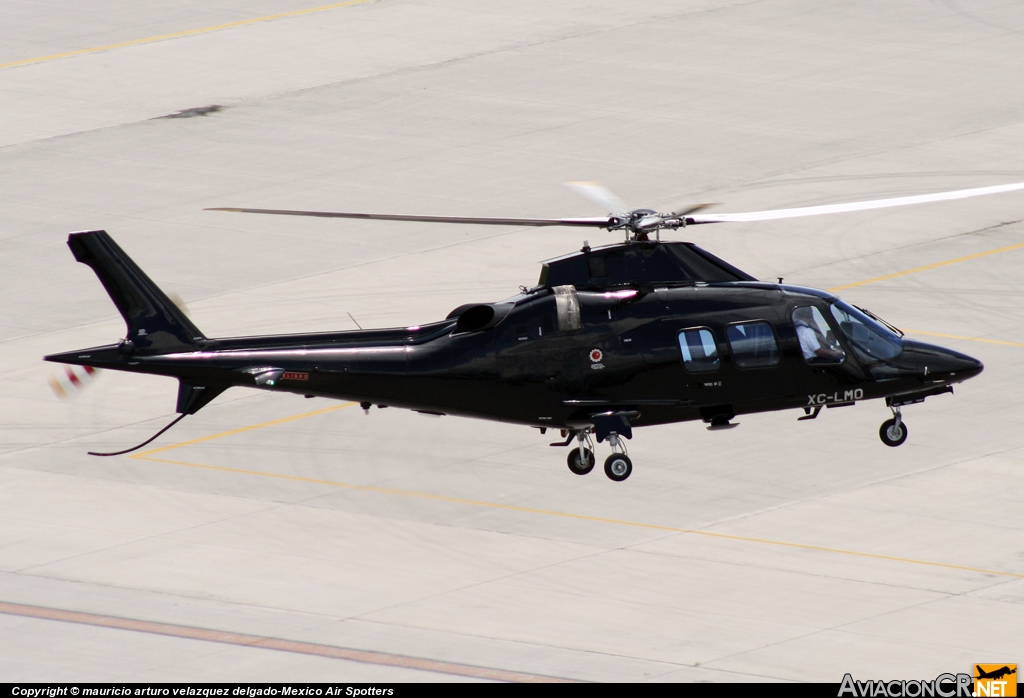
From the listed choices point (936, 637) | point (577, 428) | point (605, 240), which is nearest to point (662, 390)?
point (577, 428)

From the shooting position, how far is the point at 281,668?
3042 centimetres

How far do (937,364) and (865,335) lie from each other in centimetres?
147

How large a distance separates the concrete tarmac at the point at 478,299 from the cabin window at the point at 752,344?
15.7ft

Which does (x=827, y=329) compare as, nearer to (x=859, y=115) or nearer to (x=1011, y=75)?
(x=859, y=115)

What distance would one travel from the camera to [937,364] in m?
32.4

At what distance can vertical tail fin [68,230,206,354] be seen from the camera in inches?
1236

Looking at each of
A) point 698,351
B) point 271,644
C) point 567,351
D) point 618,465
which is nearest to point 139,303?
point 271,644

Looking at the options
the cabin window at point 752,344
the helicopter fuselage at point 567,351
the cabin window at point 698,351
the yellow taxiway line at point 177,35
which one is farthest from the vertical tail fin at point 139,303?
the yellow taxiway line at point 177,35

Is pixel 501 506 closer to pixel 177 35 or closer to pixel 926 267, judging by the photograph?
pixel 926 267

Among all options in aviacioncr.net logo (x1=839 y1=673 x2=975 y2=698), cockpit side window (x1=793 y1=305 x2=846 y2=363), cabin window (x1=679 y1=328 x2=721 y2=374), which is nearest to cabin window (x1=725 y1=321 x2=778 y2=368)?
cabin window (x1=679 y1=328 x2=721 y2=374)

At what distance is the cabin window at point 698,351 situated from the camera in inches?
1232

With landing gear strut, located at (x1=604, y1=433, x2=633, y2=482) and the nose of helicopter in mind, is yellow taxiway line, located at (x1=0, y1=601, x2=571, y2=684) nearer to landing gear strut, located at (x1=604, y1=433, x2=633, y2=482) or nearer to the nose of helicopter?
landing gear strut, located at (x1=604, y1=433, x2=633, y2=482)

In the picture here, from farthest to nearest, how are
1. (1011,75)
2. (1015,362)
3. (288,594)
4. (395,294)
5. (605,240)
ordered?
1. (1011,75)
2. (605,240)
3. (395,294)
4. (1015,362)
5. (288,594)

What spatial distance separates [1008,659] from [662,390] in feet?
24.9
